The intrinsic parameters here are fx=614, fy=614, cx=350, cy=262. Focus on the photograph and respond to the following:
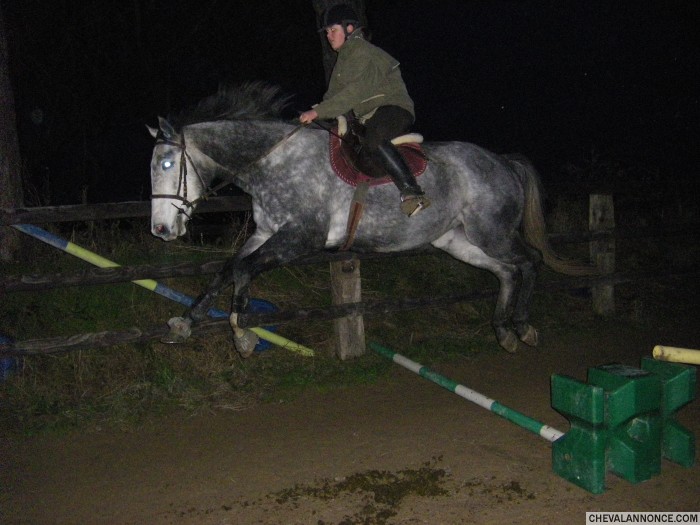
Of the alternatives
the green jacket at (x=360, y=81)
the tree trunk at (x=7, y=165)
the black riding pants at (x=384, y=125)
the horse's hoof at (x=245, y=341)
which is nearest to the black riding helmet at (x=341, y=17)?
the green jacket at (x=360, y=81)

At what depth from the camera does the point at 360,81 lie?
5004 millimetres

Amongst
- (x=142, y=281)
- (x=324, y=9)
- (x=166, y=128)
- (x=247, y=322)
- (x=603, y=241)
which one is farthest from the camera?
(x=603, y=241)

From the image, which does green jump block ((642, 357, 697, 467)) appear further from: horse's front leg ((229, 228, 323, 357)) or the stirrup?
horse's front leg ((229, 228, 323, 357))

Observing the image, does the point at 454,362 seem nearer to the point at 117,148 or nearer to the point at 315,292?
the point at 315,292

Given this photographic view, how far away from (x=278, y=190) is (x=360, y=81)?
1122 millimetres

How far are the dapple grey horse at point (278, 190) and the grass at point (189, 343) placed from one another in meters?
0.75

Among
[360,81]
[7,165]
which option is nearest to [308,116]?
[360,81]

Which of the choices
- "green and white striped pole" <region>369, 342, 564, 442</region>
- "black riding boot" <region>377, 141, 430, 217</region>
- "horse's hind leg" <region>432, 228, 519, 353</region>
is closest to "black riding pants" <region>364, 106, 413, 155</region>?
"black riding boot" <region>377, 141, 430, 217</region>

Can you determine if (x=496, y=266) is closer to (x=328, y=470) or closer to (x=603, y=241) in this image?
(x=603, y=241)

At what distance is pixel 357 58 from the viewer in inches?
198

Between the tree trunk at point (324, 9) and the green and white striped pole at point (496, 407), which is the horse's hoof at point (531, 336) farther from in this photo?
the tree trunk at point (324, 9)

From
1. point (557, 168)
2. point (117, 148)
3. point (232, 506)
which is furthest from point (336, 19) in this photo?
point (557, 168)

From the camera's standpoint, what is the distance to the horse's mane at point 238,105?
5293mm

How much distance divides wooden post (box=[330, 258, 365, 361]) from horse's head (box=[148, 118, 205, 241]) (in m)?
1.96
